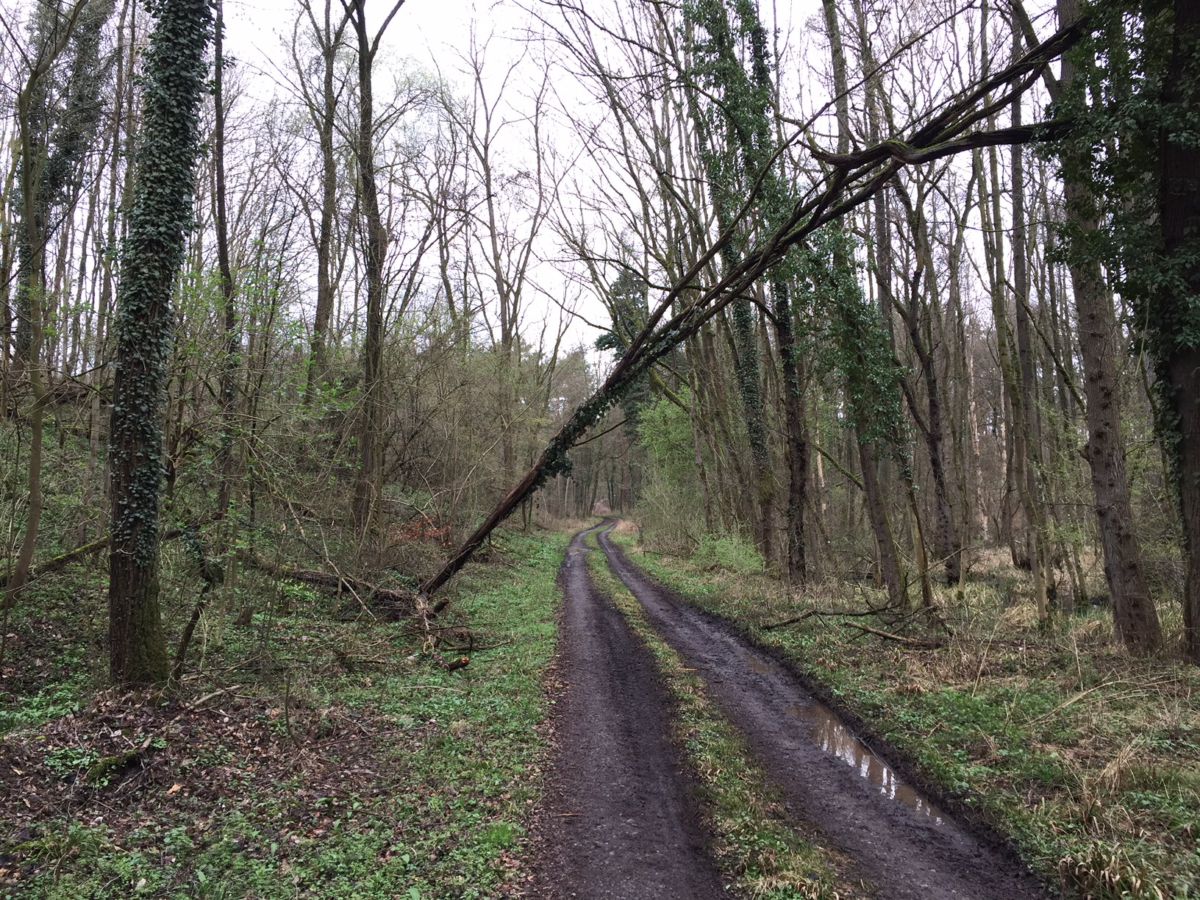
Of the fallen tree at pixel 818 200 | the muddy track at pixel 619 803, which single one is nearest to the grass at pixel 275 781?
the muddy track at pixel 619 803

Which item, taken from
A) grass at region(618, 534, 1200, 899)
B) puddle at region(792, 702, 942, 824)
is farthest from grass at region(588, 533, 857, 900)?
grass at region(618, 534, 1200, 899)

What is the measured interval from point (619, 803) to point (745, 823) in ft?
3.40

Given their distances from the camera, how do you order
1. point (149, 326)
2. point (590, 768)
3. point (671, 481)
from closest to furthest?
point (590, 768), point (149, 326), point (671, 481)

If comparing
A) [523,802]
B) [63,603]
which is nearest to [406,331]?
[63,603]

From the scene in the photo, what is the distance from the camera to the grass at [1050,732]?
4191 millimetres

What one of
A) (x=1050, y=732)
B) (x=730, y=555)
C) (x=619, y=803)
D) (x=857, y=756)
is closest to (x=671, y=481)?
(x=730, y=555)

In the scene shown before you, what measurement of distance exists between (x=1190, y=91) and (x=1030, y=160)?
352 inches

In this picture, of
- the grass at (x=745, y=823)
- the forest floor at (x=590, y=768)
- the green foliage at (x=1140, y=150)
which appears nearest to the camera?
the grass at (x=745, y=823)

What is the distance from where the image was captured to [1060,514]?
44.7 feet

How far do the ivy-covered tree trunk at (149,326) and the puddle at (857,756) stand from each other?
22.0 feet

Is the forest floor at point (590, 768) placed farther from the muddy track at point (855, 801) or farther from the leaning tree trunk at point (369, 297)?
the leaning tree trunk at point (369, 297)

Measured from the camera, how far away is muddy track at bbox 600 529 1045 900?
417cm

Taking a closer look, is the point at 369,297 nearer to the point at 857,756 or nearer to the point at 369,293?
the point at 369,293

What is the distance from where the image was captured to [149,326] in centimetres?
634
